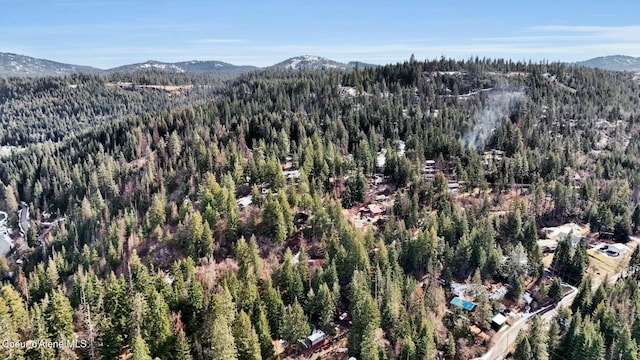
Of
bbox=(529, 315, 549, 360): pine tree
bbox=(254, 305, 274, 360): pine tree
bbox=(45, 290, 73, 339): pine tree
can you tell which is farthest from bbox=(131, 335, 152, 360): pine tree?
bbox=(529, 315, 549, 360): pine tree

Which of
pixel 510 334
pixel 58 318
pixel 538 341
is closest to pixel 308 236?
pixel 510 334

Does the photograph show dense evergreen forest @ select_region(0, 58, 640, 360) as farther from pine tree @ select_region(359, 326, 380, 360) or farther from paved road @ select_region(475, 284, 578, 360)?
paved road @ select_region(475, 284, 578, 360)

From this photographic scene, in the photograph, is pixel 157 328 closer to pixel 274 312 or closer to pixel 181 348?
pixel 181 348

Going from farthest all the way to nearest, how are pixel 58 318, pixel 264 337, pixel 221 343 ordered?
pixel 264 337, pixel 58 318, pixel 221 343

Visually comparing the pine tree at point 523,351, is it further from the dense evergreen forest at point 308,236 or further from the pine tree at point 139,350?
the pine tree at point 139,350

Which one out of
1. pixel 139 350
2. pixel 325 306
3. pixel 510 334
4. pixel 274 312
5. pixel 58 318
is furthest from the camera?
pixel 510 334

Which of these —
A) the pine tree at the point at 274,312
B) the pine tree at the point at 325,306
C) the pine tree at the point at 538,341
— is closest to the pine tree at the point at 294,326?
the pine tree at the point at 274,312

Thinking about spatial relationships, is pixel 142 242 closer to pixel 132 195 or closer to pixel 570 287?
pixel 132 195

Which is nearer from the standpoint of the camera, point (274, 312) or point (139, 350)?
point (139, 350)
